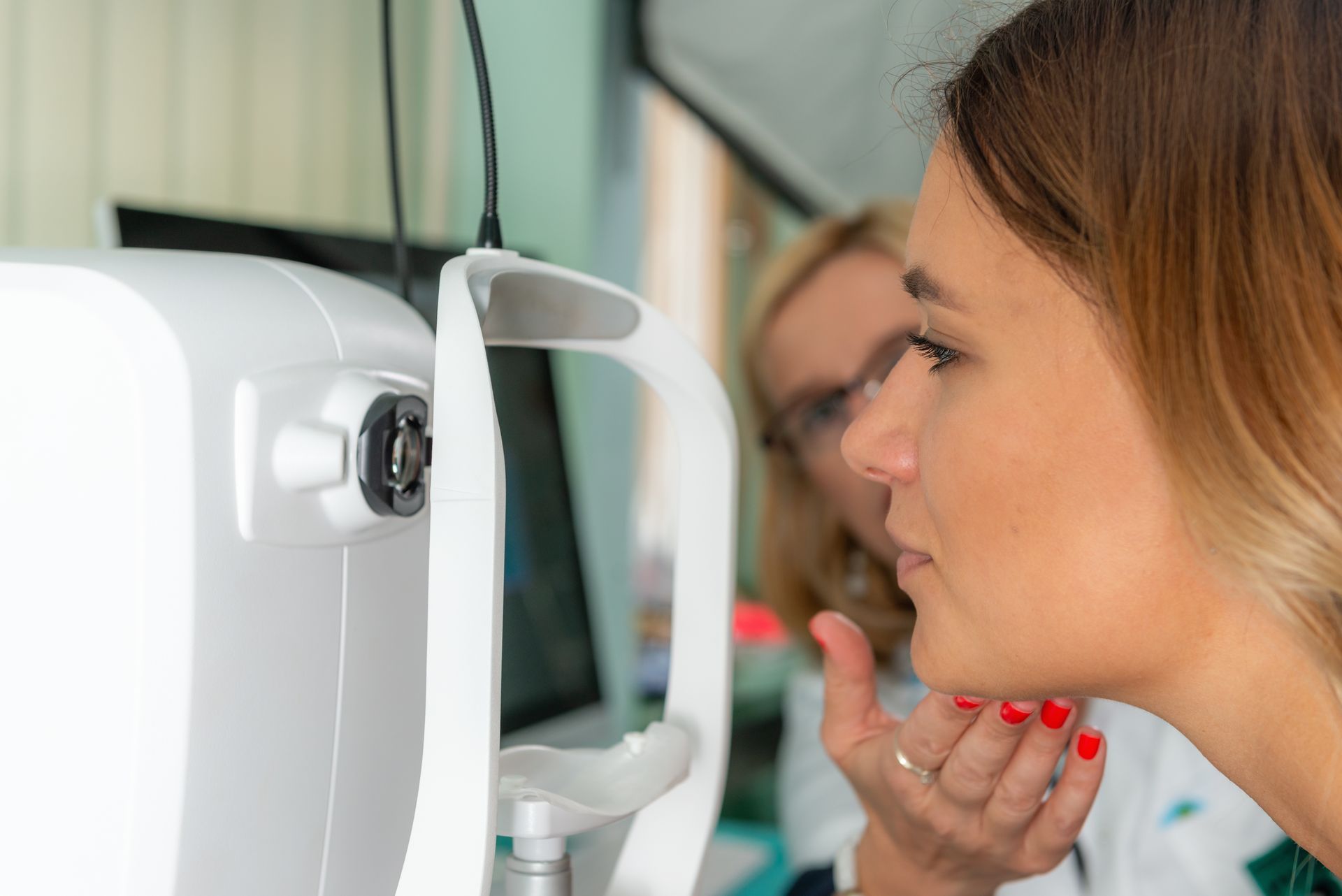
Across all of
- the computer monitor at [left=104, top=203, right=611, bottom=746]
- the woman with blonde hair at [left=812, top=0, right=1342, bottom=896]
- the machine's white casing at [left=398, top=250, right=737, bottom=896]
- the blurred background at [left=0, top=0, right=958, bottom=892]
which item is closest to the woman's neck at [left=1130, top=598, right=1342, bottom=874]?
the woman with blonde hair at [left=812, top=0, right=1342, bottom=896]

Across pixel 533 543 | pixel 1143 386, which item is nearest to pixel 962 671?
pixel 1143 386

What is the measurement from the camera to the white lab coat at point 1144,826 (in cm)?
114

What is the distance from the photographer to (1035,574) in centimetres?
58

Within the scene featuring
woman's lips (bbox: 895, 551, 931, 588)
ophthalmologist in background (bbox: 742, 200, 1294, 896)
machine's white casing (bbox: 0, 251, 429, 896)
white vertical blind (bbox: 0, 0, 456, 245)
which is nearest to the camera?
machine's white casing (bbox: 0, 251, 429, 896)

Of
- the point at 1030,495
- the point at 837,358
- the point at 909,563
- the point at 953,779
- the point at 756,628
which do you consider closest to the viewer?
the point at 1030,495

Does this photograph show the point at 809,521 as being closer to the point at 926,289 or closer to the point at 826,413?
the point at 826,413

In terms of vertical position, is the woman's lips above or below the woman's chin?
above

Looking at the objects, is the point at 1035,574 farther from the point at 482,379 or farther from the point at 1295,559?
the point at 482,379

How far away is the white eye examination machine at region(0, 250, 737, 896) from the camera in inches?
17.4

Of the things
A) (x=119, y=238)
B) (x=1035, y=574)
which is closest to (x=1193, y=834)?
(x=1035, y=574)

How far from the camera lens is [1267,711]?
582 mm

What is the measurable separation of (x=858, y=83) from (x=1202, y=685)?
1321 mm

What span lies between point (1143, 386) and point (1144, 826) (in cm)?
86

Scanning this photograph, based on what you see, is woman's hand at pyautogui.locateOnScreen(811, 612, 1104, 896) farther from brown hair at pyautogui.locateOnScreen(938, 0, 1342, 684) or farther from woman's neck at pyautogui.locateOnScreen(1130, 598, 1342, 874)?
brown hair at pyautogui.locateOnScreen(938, 0, 1342, 684)
